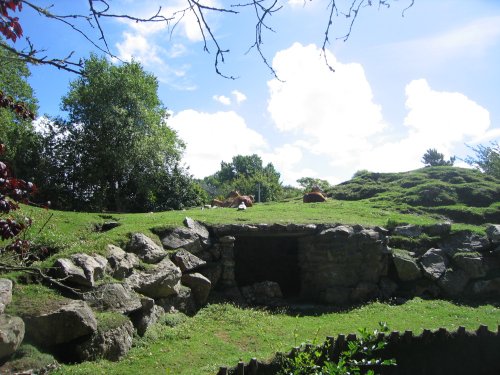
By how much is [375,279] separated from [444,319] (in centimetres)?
256

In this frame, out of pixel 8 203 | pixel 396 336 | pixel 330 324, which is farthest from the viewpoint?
pixel 330 324

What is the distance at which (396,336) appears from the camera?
292 inches

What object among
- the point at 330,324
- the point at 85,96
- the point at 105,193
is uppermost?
the point at 85,96

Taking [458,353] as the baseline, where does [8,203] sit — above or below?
above

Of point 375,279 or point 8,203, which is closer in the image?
point 8,203

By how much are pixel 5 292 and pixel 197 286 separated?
496cm

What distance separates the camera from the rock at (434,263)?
1360 centimetres

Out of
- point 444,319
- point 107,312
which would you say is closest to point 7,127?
point 107,312

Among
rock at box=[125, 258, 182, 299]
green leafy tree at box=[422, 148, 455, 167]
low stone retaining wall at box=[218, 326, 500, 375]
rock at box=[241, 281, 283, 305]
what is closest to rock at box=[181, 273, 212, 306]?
rock at box=[125, 258, 182, 299]

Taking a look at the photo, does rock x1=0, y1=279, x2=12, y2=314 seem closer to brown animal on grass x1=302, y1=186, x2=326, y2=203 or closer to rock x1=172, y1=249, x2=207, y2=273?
rock x1=172, y1=249, x2=207, y2=273

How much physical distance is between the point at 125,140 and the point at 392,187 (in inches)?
590

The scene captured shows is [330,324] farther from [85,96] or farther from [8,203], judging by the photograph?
[85,96]

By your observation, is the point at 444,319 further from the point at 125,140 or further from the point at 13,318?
the point at 125,140

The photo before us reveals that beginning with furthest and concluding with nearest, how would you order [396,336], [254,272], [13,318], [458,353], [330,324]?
[254,272] → [330,324] → [458,353] → [396,336] → [13,318]
